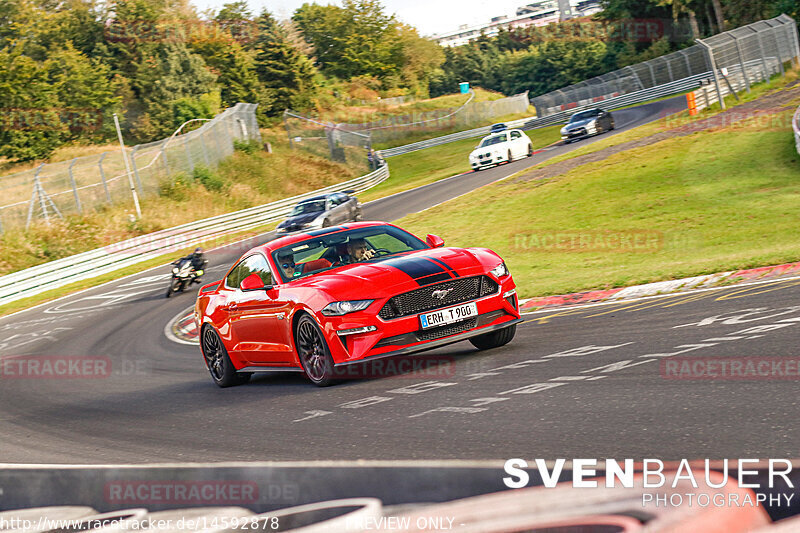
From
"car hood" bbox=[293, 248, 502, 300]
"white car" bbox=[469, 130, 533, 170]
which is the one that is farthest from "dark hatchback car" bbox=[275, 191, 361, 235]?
"car hood" bbox=[293, 248, 502, 300]

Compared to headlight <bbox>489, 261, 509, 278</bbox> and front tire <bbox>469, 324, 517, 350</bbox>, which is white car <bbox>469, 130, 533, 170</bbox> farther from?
headlight <bbox>489, 261, 509, 278</bbox>

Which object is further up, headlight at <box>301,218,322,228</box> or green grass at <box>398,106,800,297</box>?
headlight at <box>301,218,322,228</box>

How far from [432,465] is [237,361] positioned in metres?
5.70

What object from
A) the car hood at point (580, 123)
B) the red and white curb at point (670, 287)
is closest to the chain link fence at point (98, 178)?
the car hood at point (580, 123)

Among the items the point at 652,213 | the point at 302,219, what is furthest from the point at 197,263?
the point at 652,213

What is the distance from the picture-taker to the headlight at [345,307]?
8.26 metres

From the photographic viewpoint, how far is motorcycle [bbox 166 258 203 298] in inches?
918

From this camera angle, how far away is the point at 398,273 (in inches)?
338

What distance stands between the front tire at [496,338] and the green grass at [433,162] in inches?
1473

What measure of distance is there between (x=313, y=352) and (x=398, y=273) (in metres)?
1.16

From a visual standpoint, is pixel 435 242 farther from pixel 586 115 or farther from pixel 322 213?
pixel 586 115

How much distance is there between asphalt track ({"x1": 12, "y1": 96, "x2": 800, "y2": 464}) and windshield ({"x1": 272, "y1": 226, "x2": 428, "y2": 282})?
1.19 metres

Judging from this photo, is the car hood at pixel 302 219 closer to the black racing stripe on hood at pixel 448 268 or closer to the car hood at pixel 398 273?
the car hood at pixel 398 273

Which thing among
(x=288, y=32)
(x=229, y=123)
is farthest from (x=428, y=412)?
(x=288, y=32)
